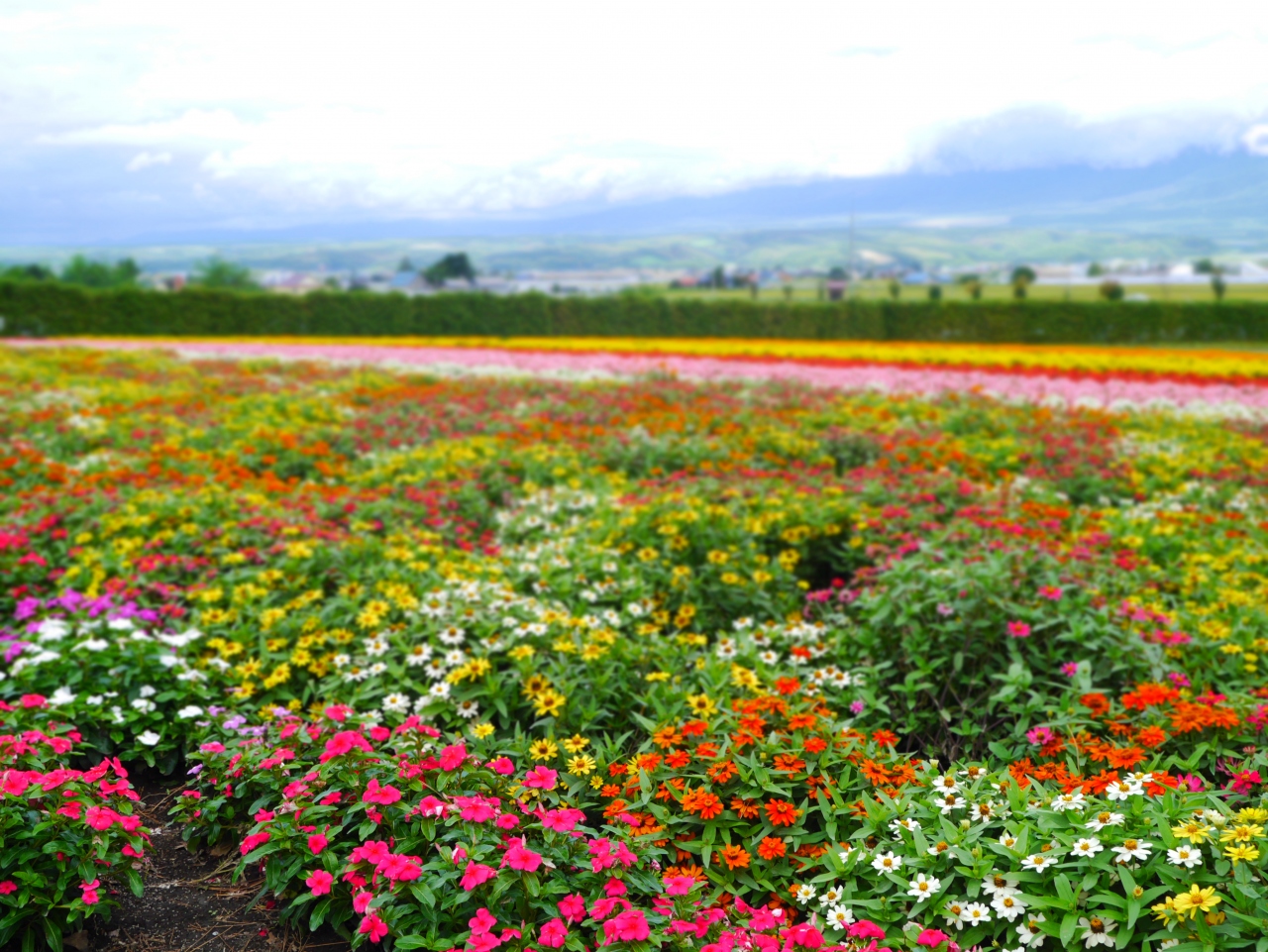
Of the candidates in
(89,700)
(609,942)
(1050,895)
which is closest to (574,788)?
(609,942)

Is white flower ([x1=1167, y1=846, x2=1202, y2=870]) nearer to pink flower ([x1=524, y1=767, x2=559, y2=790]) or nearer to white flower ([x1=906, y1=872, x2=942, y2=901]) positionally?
white flower ([x1=906, y1=872, x2=942, y2=901])

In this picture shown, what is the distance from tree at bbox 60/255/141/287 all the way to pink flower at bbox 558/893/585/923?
86062 mm

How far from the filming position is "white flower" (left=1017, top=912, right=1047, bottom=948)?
2.04m

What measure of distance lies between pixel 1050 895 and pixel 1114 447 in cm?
633

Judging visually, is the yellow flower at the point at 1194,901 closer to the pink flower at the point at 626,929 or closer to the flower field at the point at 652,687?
the flower field at the point at 652,687

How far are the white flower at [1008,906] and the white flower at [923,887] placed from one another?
0.13m

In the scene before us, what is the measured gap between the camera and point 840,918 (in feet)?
7.39

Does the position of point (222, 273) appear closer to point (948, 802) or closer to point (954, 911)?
point (948, 802)

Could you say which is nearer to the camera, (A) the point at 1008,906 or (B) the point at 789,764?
(A) the point at 1008,906

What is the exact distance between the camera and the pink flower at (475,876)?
212 cm

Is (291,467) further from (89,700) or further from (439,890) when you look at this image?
(439,890)

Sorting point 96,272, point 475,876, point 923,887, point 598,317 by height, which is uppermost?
point 96,272

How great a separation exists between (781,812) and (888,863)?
34cm

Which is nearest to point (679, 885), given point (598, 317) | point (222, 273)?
point (598, 317)
